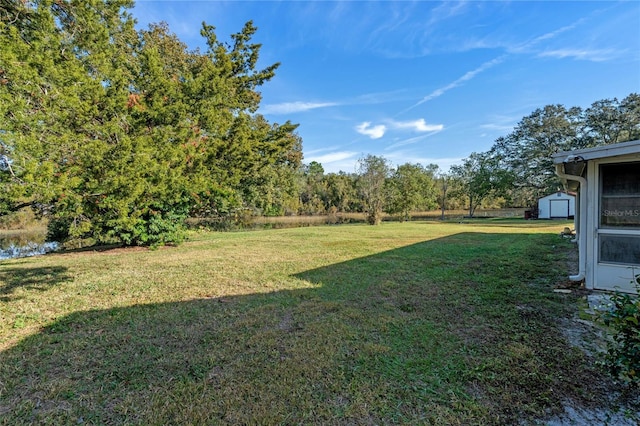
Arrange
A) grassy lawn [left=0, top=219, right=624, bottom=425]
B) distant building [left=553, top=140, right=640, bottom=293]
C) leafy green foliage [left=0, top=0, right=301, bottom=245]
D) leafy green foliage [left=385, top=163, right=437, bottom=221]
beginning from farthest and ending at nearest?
leafy green foliage [left=385, top=163, right=437, bottom=221]
distant building [left=553, top=140, right=640, bottom=293]
leafy green foliage [left=0, top=0, right=301, bottom=245]
grassy lawn [left=0, top=219, right=624, bottom=425]

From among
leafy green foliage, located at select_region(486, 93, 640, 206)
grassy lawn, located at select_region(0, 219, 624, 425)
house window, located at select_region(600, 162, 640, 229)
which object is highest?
leafy green foliage, located at select_region(486, 93, 640, 206)

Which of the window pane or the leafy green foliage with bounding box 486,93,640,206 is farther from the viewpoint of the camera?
the leafy green foliage with bounding box 486,93,640,206

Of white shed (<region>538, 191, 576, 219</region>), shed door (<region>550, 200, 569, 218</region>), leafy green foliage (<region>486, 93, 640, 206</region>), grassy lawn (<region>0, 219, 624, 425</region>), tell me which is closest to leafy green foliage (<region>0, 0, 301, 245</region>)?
grassy lawn (<region>0, 219, 624, 425</region>)

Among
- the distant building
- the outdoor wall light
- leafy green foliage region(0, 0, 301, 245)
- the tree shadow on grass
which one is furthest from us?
the tree shadow on grass

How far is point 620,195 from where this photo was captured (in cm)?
426

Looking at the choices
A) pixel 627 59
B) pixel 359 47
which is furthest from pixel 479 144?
pixel 627 59

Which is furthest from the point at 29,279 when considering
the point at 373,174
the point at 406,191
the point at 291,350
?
the point at 373,174

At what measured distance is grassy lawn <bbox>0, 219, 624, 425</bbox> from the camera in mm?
2098

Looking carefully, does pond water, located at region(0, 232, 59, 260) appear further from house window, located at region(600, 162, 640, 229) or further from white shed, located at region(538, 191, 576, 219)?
white shed, located at region(538, 191, 576, 219)

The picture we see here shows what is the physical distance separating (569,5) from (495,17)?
1.93 metres

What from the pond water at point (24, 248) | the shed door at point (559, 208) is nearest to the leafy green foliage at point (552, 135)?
the shed door at point (559, 208)

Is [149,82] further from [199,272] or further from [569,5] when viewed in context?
[569,5]

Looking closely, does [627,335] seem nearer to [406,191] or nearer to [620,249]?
[620,249]

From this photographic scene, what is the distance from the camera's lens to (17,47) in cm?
411
